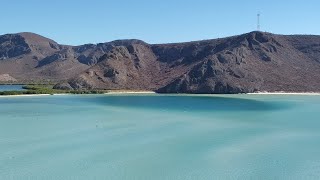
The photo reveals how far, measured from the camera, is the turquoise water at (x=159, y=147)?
3103 centimetres

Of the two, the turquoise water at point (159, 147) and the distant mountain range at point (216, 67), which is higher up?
the distant mountain range at point (216, 67)

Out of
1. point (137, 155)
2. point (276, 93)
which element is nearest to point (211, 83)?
point (276, 93)

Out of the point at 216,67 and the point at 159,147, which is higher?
the point at 216,67

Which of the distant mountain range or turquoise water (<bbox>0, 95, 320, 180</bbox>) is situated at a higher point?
the distant mountain range

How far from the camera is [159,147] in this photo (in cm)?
3978

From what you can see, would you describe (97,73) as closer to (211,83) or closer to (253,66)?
(211,83)

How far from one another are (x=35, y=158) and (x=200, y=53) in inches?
4927

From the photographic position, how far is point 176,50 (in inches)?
6634

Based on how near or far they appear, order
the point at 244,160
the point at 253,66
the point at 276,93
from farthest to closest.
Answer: the point at 253,66
the point at 276,93
the point at 244,160

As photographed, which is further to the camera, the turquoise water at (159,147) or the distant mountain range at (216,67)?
the distant mountain range at (216,67)

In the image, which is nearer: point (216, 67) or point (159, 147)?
point (159, 147)

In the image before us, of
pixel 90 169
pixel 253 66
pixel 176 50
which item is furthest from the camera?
pixel 176 50

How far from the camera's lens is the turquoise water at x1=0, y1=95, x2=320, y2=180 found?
31.0 metres

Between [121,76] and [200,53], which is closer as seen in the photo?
[121,76]
